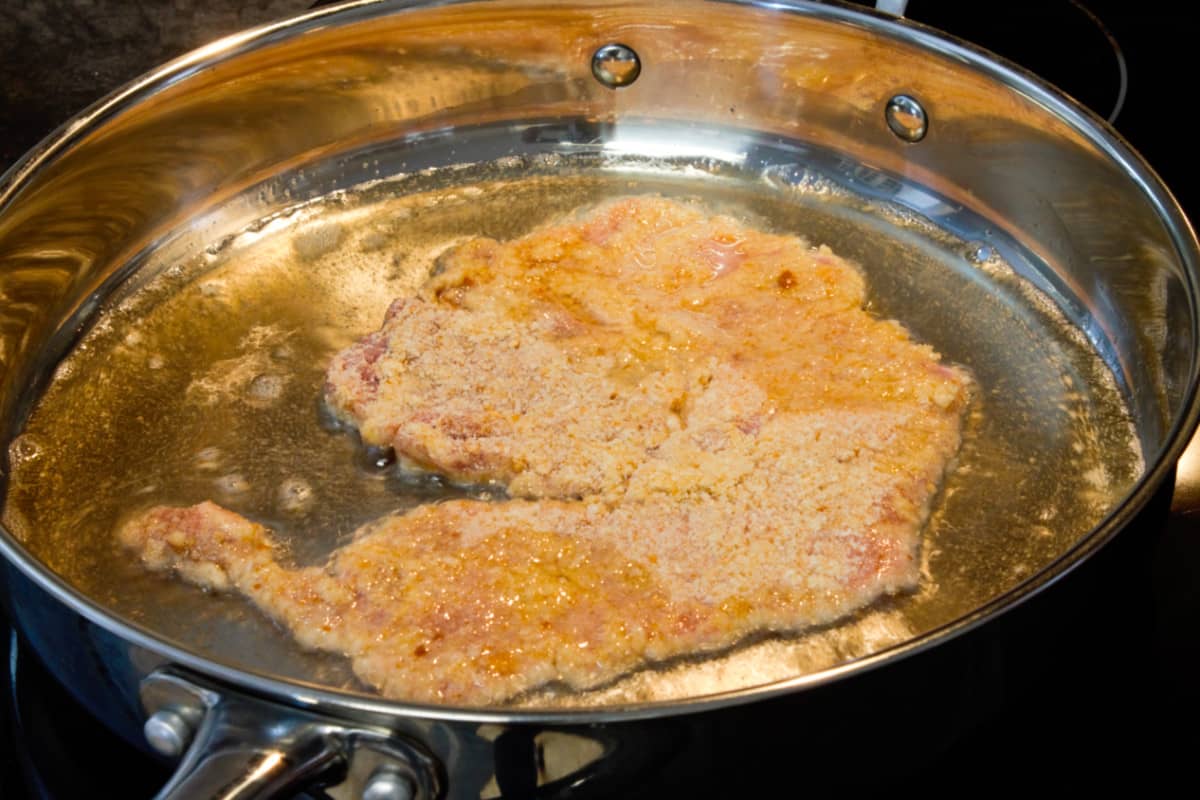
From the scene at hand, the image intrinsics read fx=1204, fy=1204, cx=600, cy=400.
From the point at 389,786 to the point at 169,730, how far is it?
142 mm

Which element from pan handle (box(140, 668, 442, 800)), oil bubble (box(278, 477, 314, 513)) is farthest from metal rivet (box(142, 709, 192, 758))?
oil bubble (box(278, 477, 314, 513))

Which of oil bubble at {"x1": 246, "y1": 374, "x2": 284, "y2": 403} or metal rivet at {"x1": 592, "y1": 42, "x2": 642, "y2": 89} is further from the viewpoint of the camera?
metal rivet at {"x1": 592, "y1": 42, "x2": 642, "y2": 89}

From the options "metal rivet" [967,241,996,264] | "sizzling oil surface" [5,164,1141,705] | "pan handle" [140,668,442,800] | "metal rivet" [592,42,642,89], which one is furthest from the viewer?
"metal rivet" [592,42,642,89]

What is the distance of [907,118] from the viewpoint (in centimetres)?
143

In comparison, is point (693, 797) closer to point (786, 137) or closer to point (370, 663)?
point (370, 663)

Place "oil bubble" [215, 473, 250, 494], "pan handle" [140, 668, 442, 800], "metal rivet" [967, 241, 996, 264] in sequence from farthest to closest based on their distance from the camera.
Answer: "metal rivet" [967, 241, 996, 264]
"oil bubble" [215, 473, 250, 494]
"pan handle" [140, 668, 442, 800]

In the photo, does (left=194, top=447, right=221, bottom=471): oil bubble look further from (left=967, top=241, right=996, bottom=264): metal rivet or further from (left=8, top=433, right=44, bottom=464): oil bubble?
(left=967, top=241, right=996, bottom=264): metal rivet

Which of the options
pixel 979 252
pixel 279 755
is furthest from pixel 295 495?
pixel 979 252

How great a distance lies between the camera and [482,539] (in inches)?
39.6

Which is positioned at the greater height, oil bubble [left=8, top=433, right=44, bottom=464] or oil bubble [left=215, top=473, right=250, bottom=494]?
oil bubble [left=8, top=433, right=44, bottom=464]

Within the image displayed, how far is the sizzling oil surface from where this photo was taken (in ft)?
3.22

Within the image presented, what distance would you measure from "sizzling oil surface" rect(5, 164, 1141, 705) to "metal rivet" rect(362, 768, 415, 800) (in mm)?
197

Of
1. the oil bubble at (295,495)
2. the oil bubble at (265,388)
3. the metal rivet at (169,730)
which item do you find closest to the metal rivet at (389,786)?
the metal rivet at (169,730)

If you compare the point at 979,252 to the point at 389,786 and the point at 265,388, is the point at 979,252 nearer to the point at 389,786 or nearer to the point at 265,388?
the point at 265,388
